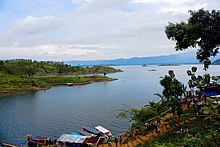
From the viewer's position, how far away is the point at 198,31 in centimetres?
1566

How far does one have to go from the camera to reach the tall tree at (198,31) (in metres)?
15.4

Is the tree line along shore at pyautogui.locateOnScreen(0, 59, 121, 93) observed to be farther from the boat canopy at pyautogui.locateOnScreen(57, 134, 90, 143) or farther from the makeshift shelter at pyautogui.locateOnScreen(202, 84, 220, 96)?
the makeshift shelter at pyautogui.locateOnScreen(202, 84, 220, 96)

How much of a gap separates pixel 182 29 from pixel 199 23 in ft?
3.65

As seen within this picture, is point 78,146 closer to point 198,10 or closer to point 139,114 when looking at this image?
point 139,114

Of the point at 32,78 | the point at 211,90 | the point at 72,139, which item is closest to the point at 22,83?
the point at 32,78

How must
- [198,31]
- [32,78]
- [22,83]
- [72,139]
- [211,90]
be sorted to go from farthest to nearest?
[32,78] < [22,83] < [72,139] < [211,90] < [198,31]

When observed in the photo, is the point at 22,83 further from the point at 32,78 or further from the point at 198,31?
the point at 198,31

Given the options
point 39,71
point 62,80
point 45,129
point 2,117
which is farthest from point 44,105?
point 39,71

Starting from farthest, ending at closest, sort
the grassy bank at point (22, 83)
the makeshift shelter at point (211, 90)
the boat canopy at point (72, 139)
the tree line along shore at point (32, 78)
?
the tree line along shore at point (32, 78)
the grassy bank at point (22, 83)
the boat canopy at point (72, 139)
the makeshift shelter at point (211, 90)

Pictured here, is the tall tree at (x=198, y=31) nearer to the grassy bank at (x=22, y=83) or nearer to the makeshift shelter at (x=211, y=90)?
the makeshift shelter at (x=211, y=90)

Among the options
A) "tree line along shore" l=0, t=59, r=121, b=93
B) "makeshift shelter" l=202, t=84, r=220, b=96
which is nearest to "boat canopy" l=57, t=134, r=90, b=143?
"makeshift shelter" l=202, t=84, r=220, b=96

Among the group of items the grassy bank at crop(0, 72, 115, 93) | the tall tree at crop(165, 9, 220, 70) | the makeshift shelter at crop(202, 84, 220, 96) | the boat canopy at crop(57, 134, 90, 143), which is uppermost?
the tall tree at crop(165, 9, 220, 70)

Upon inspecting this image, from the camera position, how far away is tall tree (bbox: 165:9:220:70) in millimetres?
15445

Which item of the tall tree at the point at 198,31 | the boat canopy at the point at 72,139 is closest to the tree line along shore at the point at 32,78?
the boat canopy at the point at 72,139
